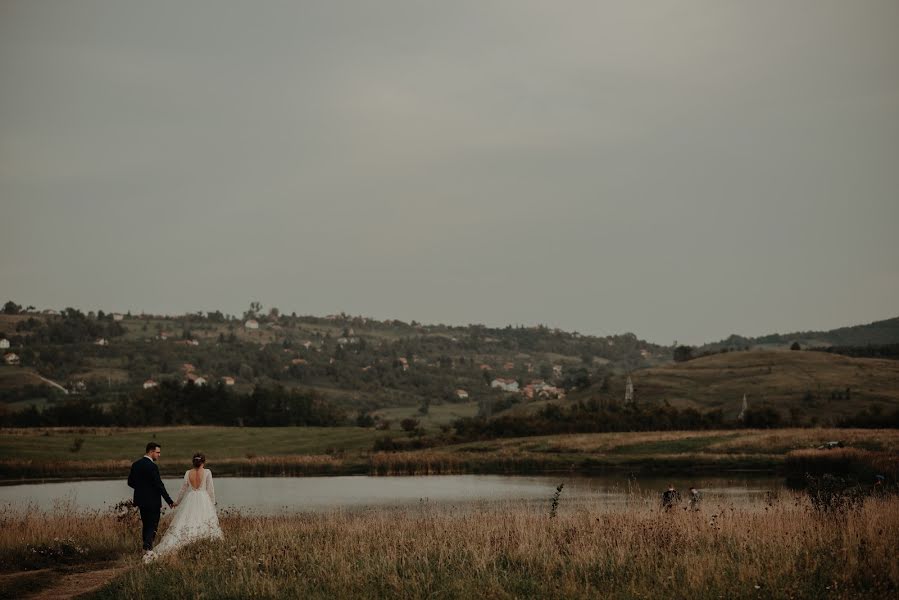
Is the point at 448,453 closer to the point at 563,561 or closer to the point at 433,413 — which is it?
the point at 563,561

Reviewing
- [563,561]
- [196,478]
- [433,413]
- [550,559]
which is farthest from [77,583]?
[433,413]

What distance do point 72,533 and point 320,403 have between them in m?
117

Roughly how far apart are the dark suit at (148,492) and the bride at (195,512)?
0.41 metres

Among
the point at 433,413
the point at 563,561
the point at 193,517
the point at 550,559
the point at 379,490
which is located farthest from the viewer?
the point at 433,413

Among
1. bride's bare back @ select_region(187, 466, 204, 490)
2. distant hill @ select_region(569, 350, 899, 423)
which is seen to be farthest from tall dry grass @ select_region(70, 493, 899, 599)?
distant hill @ select_region(569, 350, 899, 423)

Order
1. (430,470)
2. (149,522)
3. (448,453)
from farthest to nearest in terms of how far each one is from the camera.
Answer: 1. (448,453)
2. (430,470)
3. (149,522)

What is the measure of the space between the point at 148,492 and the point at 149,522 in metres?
0.77

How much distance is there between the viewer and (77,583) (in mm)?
17375

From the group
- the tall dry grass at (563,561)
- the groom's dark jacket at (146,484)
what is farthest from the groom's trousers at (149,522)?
the tall dry grass at (563,561)

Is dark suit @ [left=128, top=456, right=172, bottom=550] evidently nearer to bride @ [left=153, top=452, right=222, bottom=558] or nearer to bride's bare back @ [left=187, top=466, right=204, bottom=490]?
bride @ [left=153, top=452, right=222, bottom=558]

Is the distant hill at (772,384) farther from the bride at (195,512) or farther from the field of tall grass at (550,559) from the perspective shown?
the bride at (195,512)

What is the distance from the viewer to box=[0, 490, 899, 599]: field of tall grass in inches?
522

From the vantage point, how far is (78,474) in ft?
238

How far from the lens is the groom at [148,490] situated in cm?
1939
